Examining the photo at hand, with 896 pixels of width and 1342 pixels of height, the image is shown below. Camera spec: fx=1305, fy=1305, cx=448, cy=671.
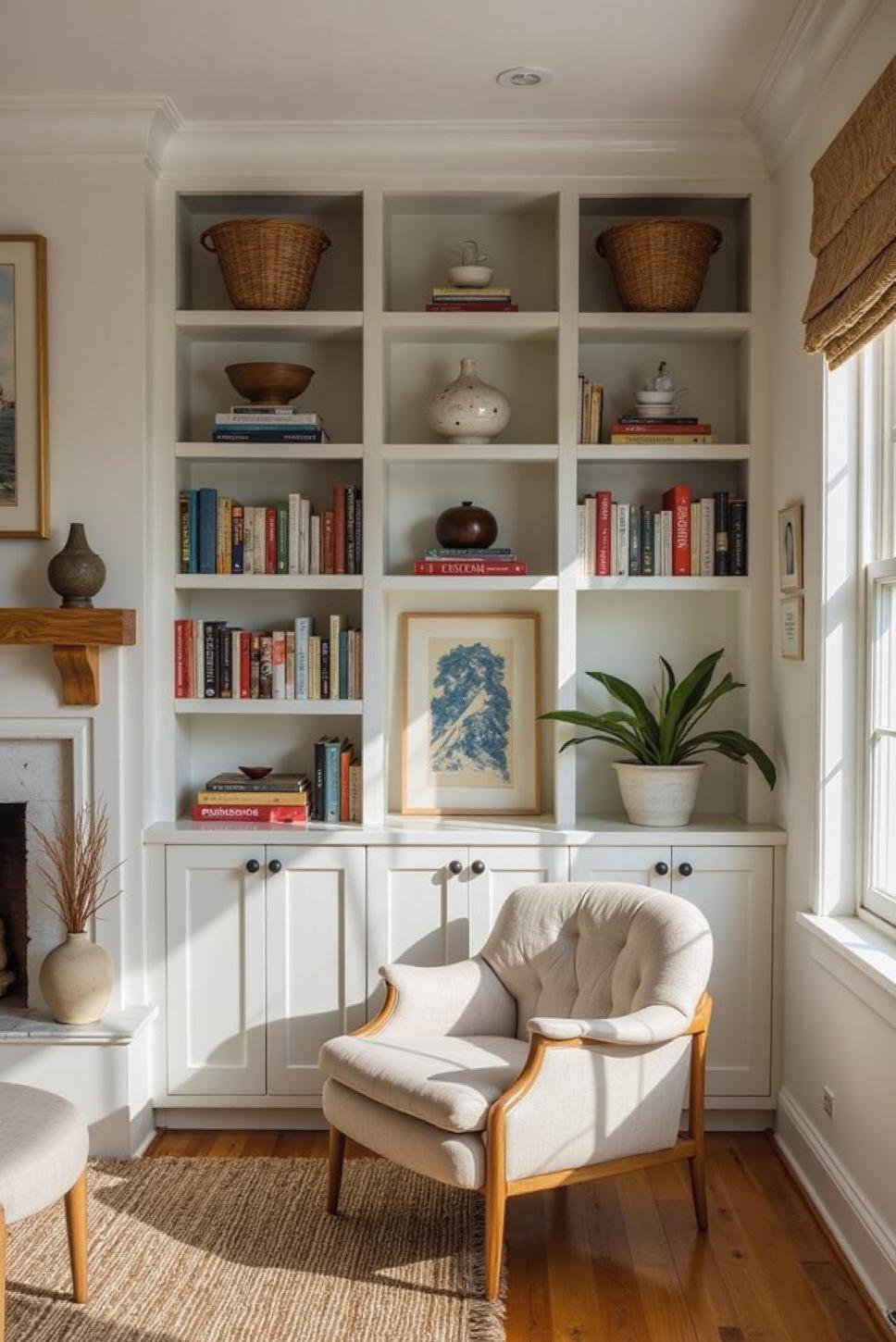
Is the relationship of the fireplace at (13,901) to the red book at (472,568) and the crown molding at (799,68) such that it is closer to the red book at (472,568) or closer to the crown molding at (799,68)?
the red book at (472,568)

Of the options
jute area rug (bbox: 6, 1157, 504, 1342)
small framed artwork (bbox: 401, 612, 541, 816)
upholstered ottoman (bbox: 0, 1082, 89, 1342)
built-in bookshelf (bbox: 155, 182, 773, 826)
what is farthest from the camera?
small framed artwork (bbox: 401, 612, 541, 816)

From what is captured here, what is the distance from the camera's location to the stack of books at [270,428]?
3.72m

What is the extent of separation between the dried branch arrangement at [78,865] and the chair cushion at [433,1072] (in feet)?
2.82

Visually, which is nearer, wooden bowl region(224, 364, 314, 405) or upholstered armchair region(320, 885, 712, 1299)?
upholstered armchair region(320, 885, 712, 1299)

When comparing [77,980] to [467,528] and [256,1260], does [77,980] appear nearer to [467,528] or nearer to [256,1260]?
[256,1260]

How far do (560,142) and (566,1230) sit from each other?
283cm

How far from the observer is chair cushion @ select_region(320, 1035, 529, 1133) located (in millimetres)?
2662

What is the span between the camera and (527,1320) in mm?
2617

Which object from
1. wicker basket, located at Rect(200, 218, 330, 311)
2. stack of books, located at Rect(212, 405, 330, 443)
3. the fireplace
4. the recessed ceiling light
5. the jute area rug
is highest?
the recessed ceiling light

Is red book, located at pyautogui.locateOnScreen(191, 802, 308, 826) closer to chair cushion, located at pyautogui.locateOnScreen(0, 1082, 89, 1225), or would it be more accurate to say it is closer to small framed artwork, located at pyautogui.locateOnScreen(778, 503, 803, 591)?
chair cushion, located at pyautogui.locateOnScreen(0, 1082, 89, 1225)

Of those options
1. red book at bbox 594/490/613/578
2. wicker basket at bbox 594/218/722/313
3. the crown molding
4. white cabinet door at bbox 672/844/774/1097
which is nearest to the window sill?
white cabinet door at bbox 672/844/774/1097

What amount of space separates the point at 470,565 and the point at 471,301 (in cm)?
76

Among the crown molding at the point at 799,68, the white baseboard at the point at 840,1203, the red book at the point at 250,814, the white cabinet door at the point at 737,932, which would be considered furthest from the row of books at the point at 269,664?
the crown molding at the point at 799,68

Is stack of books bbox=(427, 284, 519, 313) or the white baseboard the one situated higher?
stack of books bbox=(427, 284, 519, 313)
